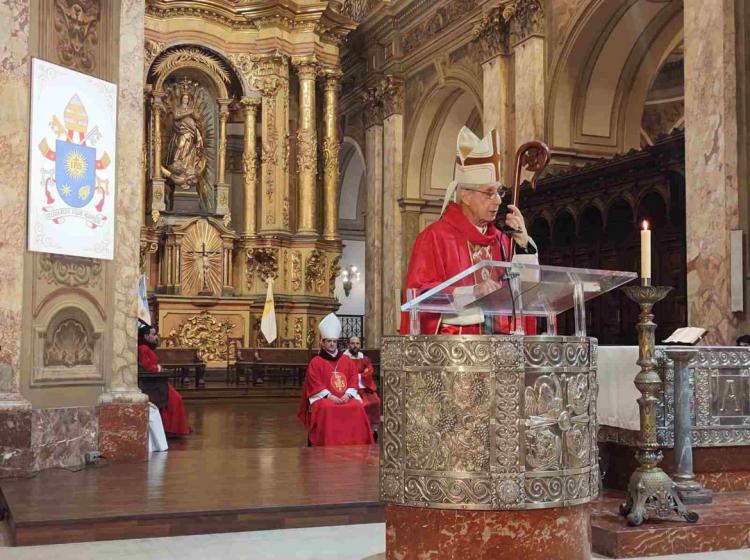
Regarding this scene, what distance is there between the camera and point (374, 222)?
22016 millimetres

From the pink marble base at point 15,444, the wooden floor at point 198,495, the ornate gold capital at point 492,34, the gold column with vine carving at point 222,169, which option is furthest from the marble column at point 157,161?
the pink marble base at point 15,444

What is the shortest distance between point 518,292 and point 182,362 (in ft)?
48.4

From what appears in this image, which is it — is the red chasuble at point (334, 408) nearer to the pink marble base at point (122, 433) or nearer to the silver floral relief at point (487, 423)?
the pink marble base at point (122, 433)

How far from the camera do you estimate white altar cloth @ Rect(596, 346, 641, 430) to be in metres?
5.79

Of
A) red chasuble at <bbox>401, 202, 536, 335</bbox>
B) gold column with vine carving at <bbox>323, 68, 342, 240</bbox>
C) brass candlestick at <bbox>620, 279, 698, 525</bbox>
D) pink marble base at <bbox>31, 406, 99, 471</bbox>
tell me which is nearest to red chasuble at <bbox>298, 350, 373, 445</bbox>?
pink marble base at <bbox>31, 406, 99, 471</bbox>

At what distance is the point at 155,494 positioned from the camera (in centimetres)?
599

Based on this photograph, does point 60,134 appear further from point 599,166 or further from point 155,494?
point 599,166

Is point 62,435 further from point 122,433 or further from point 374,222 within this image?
point 374,222

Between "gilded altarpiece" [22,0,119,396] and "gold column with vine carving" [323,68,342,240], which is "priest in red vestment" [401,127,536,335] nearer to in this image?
"gilded altarpiece" [22,0,119,396]

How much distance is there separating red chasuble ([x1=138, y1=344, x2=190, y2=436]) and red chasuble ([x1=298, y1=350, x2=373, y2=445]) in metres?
1.96

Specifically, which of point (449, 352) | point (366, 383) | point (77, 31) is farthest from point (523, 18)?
point (449, 352)

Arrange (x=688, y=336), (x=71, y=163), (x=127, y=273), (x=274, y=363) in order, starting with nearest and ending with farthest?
(x=688, y=336), (x=71, y=163), (x=127, y=273), (x=274, y=363)

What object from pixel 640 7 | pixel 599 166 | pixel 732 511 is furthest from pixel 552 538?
pixel 640 7

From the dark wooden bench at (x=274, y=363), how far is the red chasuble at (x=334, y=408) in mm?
9026
